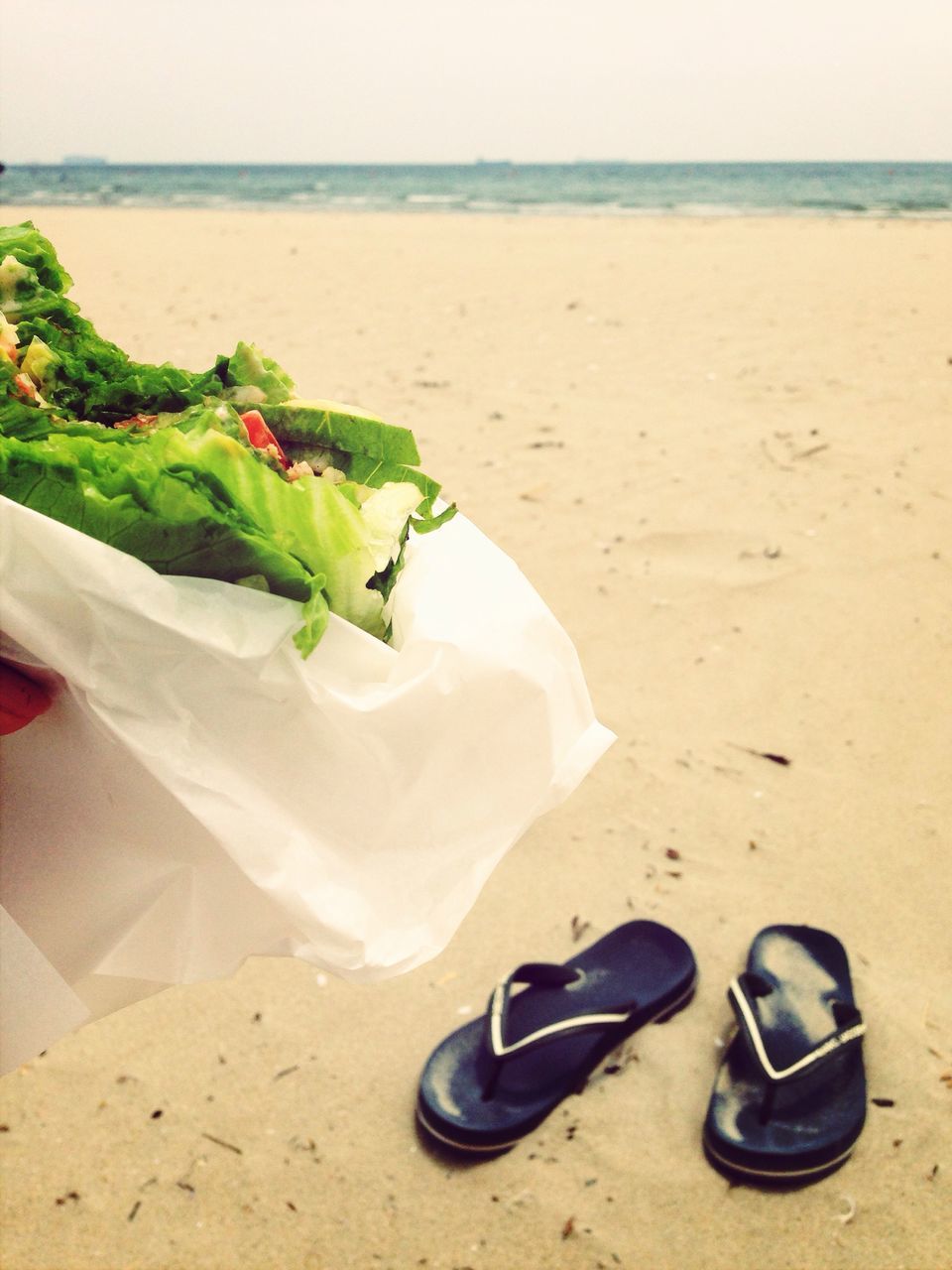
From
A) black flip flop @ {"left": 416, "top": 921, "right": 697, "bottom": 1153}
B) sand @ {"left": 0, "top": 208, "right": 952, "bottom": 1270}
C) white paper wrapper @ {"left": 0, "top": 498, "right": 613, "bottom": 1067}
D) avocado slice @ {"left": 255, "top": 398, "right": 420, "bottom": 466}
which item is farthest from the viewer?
black flip flop @ {"left": 416, "top": 921, "right": 697, "bottom": 1153}

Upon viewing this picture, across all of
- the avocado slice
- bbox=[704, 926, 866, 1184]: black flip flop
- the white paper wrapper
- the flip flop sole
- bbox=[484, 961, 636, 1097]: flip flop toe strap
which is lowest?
the flip flop sole

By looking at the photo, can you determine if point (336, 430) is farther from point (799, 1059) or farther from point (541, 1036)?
point (799, 1059)

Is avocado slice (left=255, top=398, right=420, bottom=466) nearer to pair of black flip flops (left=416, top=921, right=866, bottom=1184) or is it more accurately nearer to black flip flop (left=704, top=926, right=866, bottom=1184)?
pair of black flip flops (left=416, top=921, right=866, bottom=1184)

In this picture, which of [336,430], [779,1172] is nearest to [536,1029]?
[779,1172]

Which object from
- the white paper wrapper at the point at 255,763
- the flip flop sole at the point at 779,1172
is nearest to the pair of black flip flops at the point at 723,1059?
the flip flop sole at the point at 779,1172

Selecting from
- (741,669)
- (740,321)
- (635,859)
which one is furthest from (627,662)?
(740,321)

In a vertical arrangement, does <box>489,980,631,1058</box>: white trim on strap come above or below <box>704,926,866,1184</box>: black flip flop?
above

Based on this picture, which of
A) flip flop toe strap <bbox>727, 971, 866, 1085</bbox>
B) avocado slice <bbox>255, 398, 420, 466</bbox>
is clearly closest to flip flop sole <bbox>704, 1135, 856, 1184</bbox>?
flip flop toe strap <bbox>727, 971, 866, 1085</bbox>

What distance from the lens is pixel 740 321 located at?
246 inches

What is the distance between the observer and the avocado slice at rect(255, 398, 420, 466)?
95 cm

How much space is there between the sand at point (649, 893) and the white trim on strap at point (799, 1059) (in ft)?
0.38

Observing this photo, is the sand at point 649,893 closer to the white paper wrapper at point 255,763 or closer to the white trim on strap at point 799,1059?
the white trim on strap at point 799,1059

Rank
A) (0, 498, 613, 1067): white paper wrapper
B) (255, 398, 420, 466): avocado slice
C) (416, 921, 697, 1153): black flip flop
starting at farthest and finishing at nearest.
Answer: (416, 921, 697, 1153): black flip flop, (255, 398, 420, 466): avocado slice, (0, 498, 613, 1067): white paper wrapper

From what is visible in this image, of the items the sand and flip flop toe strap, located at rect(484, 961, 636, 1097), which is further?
flip flop toe strap, located at rect(484, 961, 636, 1097)
